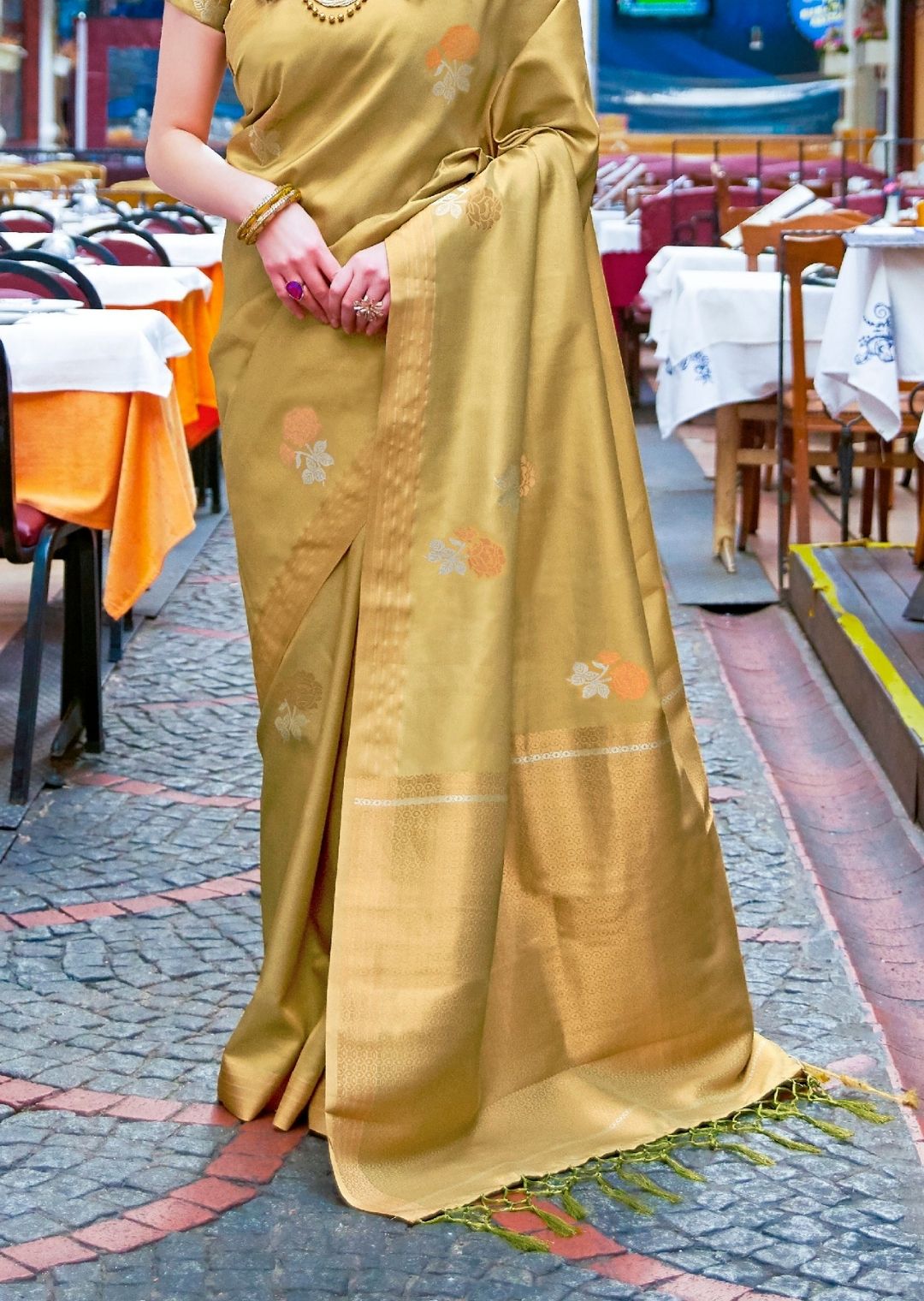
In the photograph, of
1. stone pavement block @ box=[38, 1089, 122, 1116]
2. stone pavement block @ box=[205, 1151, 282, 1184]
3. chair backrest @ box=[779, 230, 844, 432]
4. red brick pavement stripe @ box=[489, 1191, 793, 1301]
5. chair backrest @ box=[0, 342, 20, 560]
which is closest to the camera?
red brick pavement stripe @ box=[489, 1191, 793, 1301]

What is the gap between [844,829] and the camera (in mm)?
3439

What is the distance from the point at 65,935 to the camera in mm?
2791

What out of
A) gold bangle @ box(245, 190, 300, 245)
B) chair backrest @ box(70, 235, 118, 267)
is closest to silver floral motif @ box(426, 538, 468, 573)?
gold bangle @ box(245, 190, 300, 245)

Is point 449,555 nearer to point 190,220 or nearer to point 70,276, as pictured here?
point 70,276

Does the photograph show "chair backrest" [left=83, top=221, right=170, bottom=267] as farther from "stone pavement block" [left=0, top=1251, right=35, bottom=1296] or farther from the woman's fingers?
"stone pavement block" [left=0, top=1251, right=35, bottom=1296]

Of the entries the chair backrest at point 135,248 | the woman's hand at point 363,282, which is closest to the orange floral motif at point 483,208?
the woman's hand at point 363,282

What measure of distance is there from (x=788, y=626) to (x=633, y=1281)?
3270 mm

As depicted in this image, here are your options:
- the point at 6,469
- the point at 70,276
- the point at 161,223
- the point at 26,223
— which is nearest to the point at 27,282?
the point at 70,276

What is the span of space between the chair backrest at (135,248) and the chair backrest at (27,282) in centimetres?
131

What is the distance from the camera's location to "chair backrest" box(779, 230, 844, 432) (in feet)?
15.8

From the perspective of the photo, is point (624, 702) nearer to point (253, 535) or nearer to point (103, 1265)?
point (253, 535)

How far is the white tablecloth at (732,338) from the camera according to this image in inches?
210

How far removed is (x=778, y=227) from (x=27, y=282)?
8.03 ft

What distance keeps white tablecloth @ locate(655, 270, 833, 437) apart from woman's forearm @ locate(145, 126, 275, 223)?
3396mm
